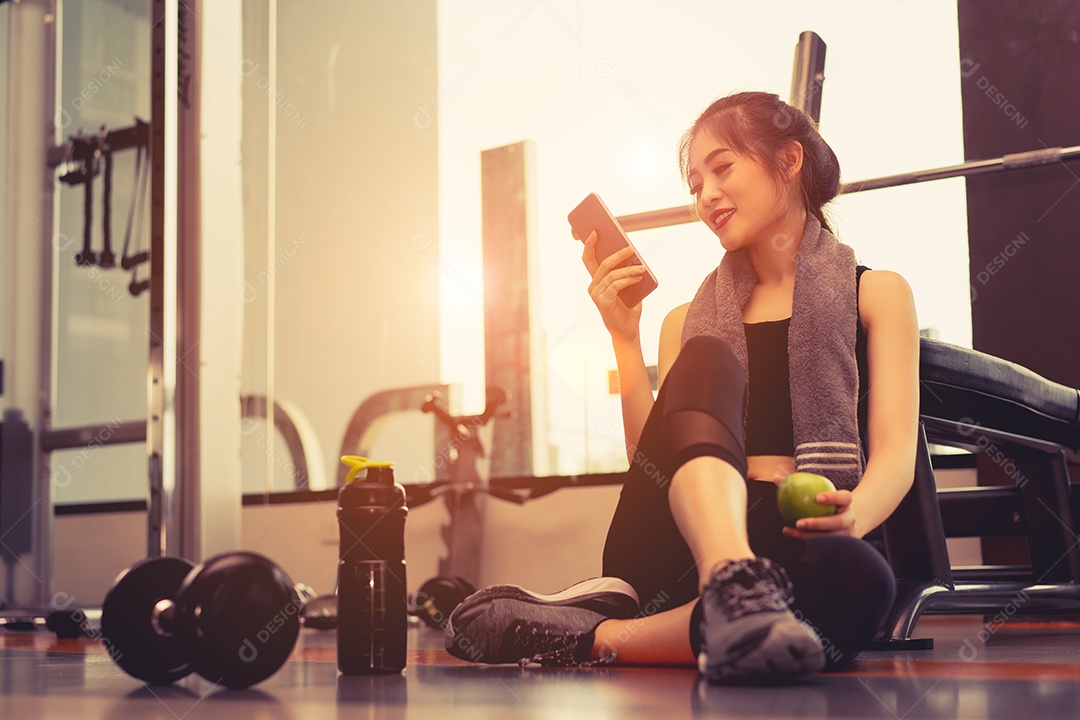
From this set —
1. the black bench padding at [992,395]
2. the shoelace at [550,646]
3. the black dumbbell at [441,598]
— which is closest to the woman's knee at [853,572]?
the shoelace at [550,646]

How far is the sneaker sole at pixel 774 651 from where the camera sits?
3.01 feet

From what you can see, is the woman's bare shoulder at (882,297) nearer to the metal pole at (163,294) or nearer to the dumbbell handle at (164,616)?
the dumbbell handle at (164,616)

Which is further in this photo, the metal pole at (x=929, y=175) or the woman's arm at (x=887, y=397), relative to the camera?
the metal pole at (x=929, y=175)

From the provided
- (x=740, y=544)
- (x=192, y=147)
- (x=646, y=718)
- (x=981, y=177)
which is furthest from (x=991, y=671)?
(x=192, y=147)

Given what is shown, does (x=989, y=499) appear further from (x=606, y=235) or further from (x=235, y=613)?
(x=235, y=613)

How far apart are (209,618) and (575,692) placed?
362 millimetres

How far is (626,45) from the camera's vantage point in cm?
325

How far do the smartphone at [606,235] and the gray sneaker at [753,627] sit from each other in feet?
2.05

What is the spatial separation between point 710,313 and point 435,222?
2177mm

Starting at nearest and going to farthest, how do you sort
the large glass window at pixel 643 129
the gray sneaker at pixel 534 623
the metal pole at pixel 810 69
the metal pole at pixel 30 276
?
the gray sneaker at pixel 534 623
the metal pole at pixel 810 69
the large glass window at pixel 643 129
the metal pole at pixel 30 276

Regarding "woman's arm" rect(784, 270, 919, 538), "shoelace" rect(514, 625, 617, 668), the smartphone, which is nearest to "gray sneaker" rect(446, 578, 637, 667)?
"shoelace" rect(514, 625, 617, 668)

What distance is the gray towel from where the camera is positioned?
136 cm

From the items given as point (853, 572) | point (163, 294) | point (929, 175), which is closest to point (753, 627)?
point (853, 572)

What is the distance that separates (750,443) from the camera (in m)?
1.46
